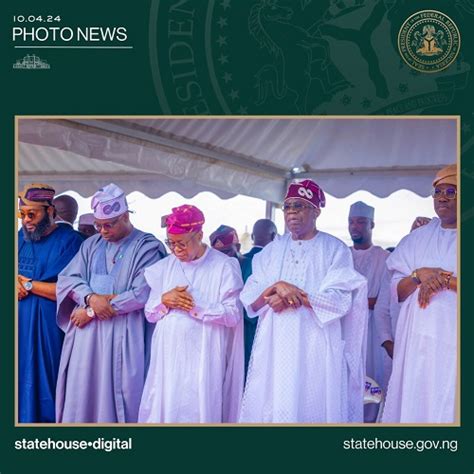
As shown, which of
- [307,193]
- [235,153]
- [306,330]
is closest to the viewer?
[306,330]

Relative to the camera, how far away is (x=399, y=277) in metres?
8.79

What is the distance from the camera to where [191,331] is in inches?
339

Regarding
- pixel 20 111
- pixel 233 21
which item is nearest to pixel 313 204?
pixel 233 21

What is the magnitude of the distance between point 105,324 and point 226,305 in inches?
33.6

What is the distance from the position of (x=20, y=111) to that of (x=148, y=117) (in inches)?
32.8

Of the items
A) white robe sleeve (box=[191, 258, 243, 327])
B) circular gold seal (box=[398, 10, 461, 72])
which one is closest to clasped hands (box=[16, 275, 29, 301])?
white robe sleeve (box=[191, 258, 243, 327])

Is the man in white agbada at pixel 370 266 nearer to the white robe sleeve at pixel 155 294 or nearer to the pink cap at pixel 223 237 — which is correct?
the pink cap at pixel 223 237

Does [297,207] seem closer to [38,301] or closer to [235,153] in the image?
[235,153]

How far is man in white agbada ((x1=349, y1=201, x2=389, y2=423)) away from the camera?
958 centimetres

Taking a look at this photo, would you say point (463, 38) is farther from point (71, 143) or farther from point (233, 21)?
point (71, 143)

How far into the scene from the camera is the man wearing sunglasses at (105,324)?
28.5ft

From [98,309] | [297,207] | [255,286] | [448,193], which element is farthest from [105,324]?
[448,193]

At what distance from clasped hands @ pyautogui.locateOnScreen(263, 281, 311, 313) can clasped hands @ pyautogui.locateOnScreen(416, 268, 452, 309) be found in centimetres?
79

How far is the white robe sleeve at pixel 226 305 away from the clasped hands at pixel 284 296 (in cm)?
25
